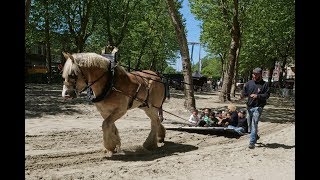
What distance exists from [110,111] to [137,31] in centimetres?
4076

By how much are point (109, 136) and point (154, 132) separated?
69.5 inches

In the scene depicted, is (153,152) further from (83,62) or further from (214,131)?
(214,131)

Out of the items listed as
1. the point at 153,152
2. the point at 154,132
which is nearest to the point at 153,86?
the point at 154,132

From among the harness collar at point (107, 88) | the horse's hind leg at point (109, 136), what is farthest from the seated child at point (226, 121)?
the harness collar at point (107, 88)

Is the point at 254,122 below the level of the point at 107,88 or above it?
below

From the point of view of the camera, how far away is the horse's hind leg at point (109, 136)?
799cm

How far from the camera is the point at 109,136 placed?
8.02m

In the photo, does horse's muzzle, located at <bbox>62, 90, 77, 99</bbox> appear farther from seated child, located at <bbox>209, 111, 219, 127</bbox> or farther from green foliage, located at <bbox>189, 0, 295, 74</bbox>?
green foliage, located at <bbox>189, 0, 295, 74</bbox>

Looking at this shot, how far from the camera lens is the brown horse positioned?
7551 mm

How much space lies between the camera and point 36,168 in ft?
23.1

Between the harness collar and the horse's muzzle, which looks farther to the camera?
the harness collar

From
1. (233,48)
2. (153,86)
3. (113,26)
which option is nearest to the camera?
(153,86)

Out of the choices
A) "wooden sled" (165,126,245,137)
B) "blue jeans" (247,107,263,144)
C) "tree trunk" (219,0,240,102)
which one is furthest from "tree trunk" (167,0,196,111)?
"blue jeans" (247,107,263,144)
